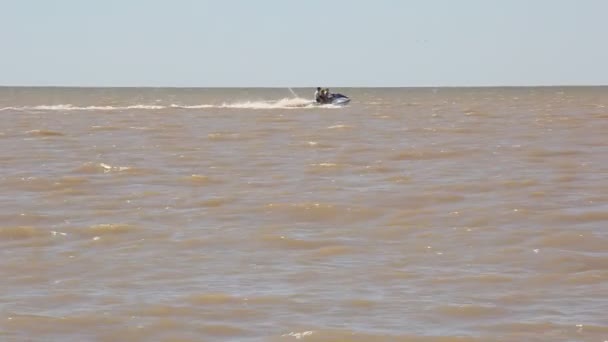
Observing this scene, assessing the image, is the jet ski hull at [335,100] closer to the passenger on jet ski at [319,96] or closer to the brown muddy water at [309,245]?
the passenger on jet ski at [319,96]

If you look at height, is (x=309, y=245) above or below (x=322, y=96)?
below

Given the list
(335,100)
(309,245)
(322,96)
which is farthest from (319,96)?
(309,245)

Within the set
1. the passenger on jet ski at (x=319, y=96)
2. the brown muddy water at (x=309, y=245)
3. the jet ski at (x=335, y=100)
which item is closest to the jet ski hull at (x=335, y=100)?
the jet ski at (x=335, y=100)

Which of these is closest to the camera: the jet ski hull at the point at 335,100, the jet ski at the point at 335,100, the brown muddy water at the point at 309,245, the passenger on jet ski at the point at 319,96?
the brown muddy water at the point at 309,245

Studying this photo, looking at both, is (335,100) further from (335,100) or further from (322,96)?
(322,96)

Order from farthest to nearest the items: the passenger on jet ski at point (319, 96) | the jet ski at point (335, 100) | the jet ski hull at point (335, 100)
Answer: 1. the jet ski hull at point (335, 100)
2. the jet ski at point (335, 100)
3. the passenger on jet ski at point (319, 96)

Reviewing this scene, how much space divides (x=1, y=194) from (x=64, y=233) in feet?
13.1

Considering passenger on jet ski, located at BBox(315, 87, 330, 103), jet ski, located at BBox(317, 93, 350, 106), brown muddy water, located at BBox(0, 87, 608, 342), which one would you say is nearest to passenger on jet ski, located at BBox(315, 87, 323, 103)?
passenger on jet ski, located at BBox(315, 87, 330, 103)

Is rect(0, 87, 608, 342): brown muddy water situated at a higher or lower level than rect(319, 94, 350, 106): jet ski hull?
lower

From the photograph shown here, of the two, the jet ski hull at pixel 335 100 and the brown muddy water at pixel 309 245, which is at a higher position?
the jet ski hull at pixel 335 100

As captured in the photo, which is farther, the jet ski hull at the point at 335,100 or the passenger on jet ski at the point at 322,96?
the jet ski hull at the point at 335,100

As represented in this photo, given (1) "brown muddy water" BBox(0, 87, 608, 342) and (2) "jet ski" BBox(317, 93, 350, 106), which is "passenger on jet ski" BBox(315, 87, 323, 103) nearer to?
(2) "jet ski" BBox(317, 93, 350, 106)

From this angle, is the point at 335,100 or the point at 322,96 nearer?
the point at 322,96

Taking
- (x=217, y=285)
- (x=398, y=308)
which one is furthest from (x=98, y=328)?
(x=398, y=308)
